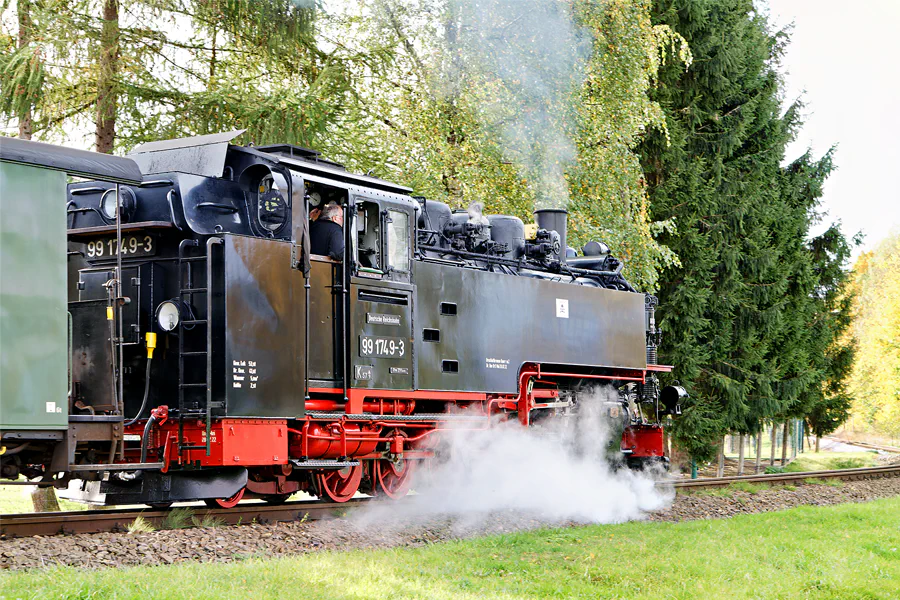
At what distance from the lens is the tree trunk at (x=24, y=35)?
1152cm

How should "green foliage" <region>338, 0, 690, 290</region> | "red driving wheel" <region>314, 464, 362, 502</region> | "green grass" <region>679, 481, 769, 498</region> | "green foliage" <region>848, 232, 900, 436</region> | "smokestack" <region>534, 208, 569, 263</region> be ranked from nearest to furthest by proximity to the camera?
1. "red driving wheel" <region>314, 464, 362, 502</region>
2. "smokestack" <region>534, 208, 569, 263</region>
3. "green grass" <region>679, 481, 769, 498</region>
4. "green foliage" <region>338, 0, 690, 290</region>
5. "green foliage" <region>848, 232, 900, 436</region>

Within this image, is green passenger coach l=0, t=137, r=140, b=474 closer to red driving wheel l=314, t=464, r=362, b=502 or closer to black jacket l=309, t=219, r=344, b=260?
black jacket l=309, t=219, r=344, b=260

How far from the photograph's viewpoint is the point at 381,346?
10.5 metres

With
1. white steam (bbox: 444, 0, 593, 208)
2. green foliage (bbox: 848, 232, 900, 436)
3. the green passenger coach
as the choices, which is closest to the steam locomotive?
the green passenger coach

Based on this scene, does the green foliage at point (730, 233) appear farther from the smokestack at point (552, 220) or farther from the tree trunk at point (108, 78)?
the tree trunk at point (108, 78)

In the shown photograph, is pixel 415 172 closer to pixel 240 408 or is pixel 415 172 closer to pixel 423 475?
pixel 423 475

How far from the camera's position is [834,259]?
94.6ft

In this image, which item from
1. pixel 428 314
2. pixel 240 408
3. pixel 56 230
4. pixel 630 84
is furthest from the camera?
pixel 630 84

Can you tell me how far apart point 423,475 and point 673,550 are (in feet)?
10.6

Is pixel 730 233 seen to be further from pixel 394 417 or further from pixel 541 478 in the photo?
pixel 394 417

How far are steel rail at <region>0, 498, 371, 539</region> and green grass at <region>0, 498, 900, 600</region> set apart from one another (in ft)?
5.23

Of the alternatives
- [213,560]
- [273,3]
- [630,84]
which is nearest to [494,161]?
[630,84]

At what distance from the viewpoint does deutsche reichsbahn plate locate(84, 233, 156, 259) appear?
9164mm

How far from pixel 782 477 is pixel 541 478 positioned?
6849 millimetres
